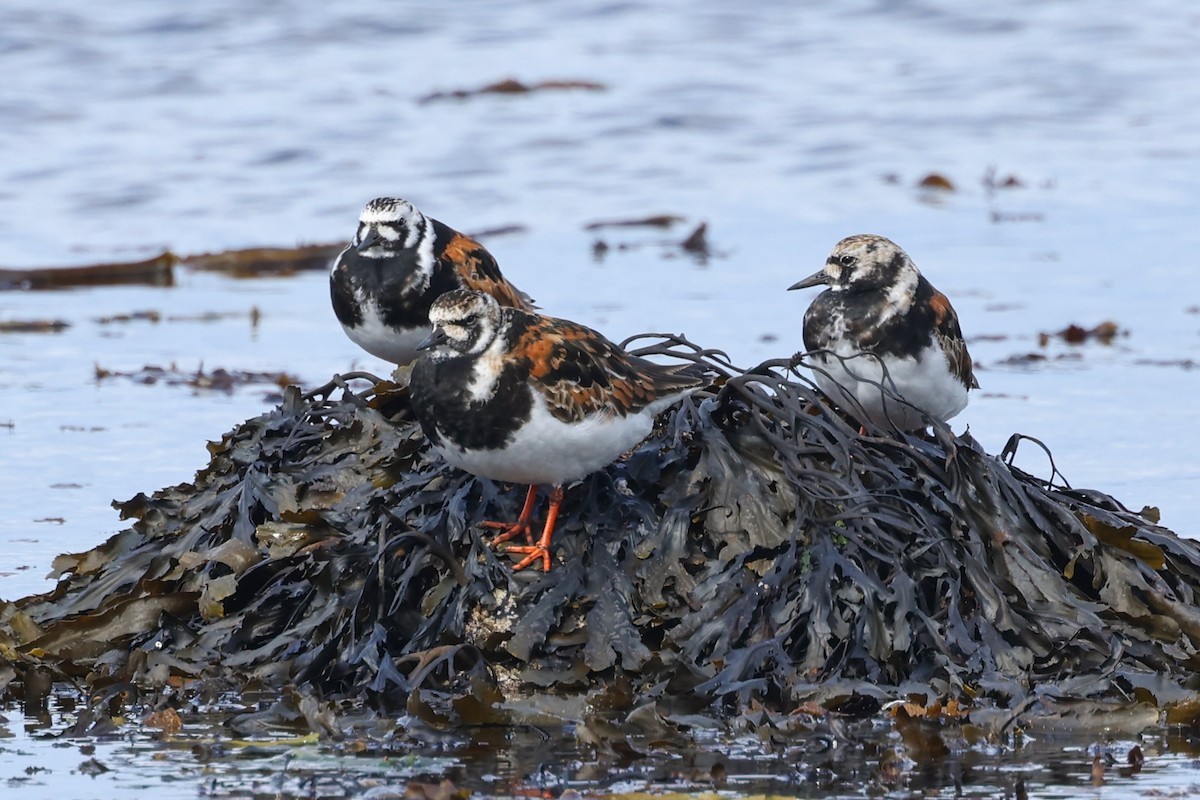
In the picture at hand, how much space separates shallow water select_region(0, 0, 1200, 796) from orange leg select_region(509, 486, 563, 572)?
182 centimetres

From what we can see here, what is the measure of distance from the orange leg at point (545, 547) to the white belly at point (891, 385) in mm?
962

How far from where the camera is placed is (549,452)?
4.36 meters

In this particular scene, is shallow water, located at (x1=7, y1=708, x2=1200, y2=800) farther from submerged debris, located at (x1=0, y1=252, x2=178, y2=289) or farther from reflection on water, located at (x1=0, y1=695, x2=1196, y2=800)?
submerged debris, located at (x1=0, y1=252, x2=178, y2=289)

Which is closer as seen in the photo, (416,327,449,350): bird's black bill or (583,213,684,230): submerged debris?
(416,327,449,350): bird's black bill

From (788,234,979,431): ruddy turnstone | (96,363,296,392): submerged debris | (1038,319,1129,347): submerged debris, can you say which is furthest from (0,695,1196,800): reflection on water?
(1038,319,1129,347): submerged debris

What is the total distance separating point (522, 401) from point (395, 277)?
161cm

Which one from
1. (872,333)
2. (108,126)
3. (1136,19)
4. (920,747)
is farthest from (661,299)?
(1136,19)

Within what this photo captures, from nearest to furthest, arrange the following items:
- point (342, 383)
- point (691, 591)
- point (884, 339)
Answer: point (691, 591) → point (884, 339) → point (342, 383)

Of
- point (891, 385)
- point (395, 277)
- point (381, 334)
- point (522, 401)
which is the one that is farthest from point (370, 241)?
point (891, 385)

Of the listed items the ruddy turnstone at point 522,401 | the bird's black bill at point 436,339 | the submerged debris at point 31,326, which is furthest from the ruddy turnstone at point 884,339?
the submerged debris at point 31,326

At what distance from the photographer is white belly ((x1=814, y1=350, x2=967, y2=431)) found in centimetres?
513

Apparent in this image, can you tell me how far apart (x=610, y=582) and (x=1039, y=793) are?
1266 mm

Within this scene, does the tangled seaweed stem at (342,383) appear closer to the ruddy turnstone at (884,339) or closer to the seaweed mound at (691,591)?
the seaweed mound at (691,591)

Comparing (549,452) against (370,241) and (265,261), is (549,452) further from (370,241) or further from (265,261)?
(265,261)
